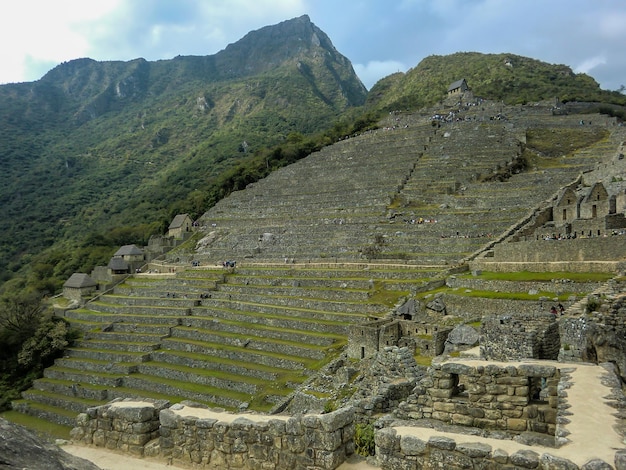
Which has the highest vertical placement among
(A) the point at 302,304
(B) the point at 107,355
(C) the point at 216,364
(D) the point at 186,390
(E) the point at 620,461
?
(E) the point at 620,461

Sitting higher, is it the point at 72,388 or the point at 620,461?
the point at 620,461

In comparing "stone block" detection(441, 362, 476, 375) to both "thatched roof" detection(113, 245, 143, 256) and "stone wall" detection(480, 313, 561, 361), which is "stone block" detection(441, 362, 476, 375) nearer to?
"stone wall" detection(480, 313, 561, 361)

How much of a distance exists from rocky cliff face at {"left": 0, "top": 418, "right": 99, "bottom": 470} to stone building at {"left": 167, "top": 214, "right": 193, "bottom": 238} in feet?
148

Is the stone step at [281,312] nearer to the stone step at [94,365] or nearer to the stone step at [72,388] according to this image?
the stone step at [94,365]

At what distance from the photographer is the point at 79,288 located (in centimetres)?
3762

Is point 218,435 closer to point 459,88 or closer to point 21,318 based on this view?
point 21,318

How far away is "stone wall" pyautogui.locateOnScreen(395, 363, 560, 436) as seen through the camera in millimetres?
5113

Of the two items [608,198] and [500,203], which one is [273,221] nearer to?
[500,203]

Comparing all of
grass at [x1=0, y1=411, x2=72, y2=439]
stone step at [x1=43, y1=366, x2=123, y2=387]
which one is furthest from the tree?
grass at [x1=0, y1=411, x2=72, y2=439]

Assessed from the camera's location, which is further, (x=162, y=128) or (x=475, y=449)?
(x=162, y=128)

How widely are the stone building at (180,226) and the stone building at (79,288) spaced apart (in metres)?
10.7

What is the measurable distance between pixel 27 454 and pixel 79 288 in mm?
38604

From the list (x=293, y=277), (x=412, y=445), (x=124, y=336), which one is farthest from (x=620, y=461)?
(x=124, y=336)

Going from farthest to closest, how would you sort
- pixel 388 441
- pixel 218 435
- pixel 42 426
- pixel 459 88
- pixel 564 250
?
pixel 459 88
pixel 42 426
pixel 564 250
pixel 218 435
pixel 388 441
